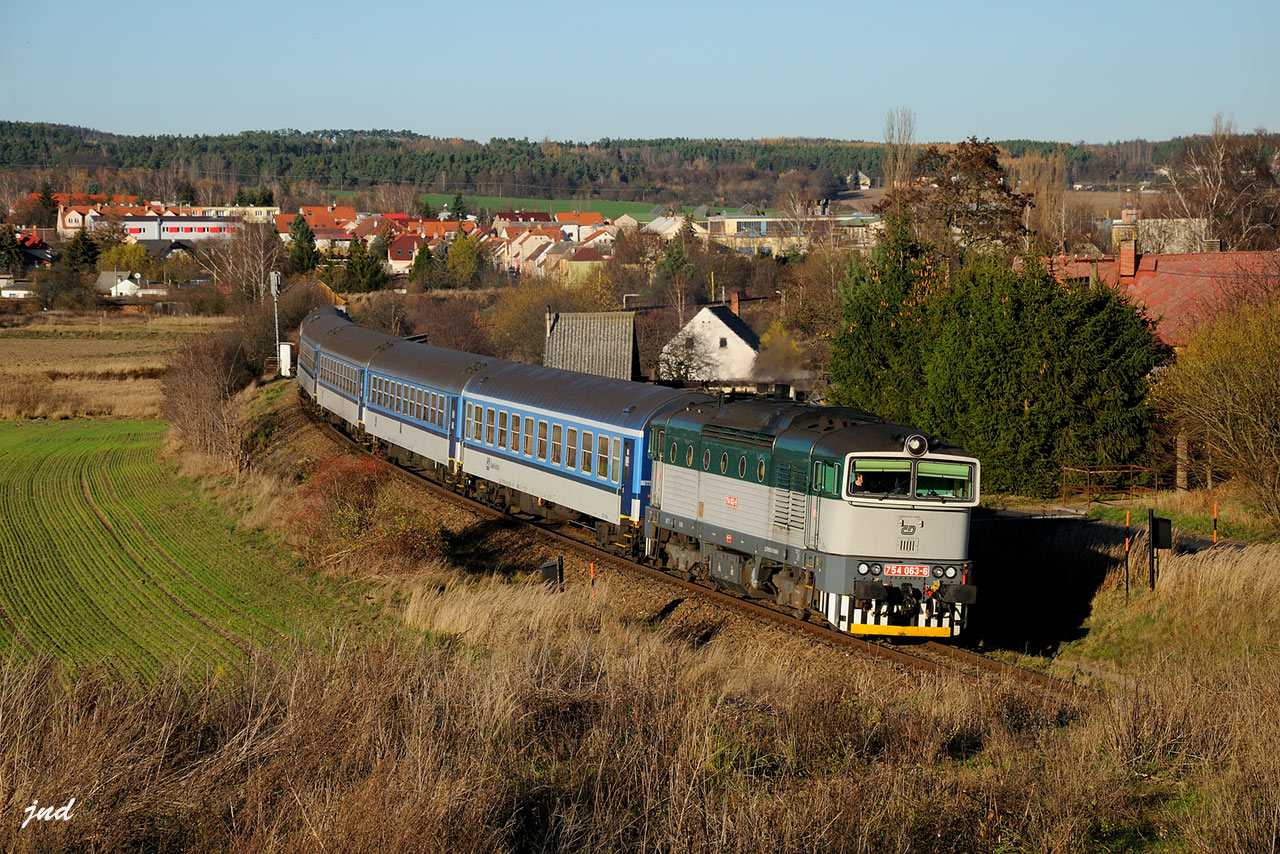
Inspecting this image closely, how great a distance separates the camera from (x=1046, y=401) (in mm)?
29375

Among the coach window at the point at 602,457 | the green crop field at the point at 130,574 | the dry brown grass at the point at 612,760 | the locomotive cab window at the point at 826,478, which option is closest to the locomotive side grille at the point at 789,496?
the locomotive cab window at the point at 826,478

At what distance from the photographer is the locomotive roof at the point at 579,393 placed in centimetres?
2127

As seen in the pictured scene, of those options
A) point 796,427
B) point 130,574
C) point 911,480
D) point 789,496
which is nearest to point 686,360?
point 130,574

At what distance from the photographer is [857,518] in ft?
51.7

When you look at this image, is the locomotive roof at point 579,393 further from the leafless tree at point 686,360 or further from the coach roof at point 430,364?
the leafless tree at point 686,360

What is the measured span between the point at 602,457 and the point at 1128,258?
2472cm

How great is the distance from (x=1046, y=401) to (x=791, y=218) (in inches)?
3121

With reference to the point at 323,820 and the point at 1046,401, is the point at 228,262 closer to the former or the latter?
the point at 1046,401

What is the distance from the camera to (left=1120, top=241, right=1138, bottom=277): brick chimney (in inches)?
1519

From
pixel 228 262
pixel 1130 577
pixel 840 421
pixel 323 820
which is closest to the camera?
pixel 323 820

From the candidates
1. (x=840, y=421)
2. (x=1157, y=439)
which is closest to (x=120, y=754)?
(x=840, y=421)

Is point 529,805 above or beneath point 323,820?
beneath

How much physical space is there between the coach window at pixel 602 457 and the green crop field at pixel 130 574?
19.0 ft

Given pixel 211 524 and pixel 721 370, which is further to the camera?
pixel 721 370
